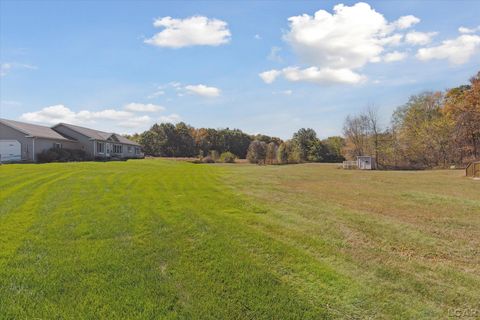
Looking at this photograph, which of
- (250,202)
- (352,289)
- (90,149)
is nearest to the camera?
(352,289)

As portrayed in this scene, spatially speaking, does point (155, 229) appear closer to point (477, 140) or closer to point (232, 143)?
point (477, 140)

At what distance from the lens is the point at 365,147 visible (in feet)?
152

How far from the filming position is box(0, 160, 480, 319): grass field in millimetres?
3551

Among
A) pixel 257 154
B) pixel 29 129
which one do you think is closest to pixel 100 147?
pixel 29 129

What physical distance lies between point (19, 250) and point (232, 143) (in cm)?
6543

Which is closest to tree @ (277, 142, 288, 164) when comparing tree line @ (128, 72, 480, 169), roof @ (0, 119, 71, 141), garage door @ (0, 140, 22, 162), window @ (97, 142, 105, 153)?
tree line @ (128, 72, 480, 169)

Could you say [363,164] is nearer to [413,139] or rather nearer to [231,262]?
[413,139]

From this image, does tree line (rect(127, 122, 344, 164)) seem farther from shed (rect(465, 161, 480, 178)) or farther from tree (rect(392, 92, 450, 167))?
shed (rect(465, 161, 480, 178))

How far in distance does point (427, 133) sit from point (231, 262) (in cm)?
4528

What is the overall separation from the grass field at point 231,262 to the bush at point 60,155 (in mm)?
26139

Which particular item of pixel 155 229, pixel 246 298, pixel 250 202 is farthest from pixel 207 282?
pixel 250 202

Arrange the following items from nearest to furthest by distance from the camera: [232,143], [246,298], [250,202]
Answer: [246,298] → [250,202] → [232,143]

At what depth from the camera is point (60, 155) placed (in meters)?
33.0

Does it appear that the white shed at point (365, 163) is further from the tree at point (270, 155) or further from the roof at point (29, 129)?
the roof at point (29, 129)
